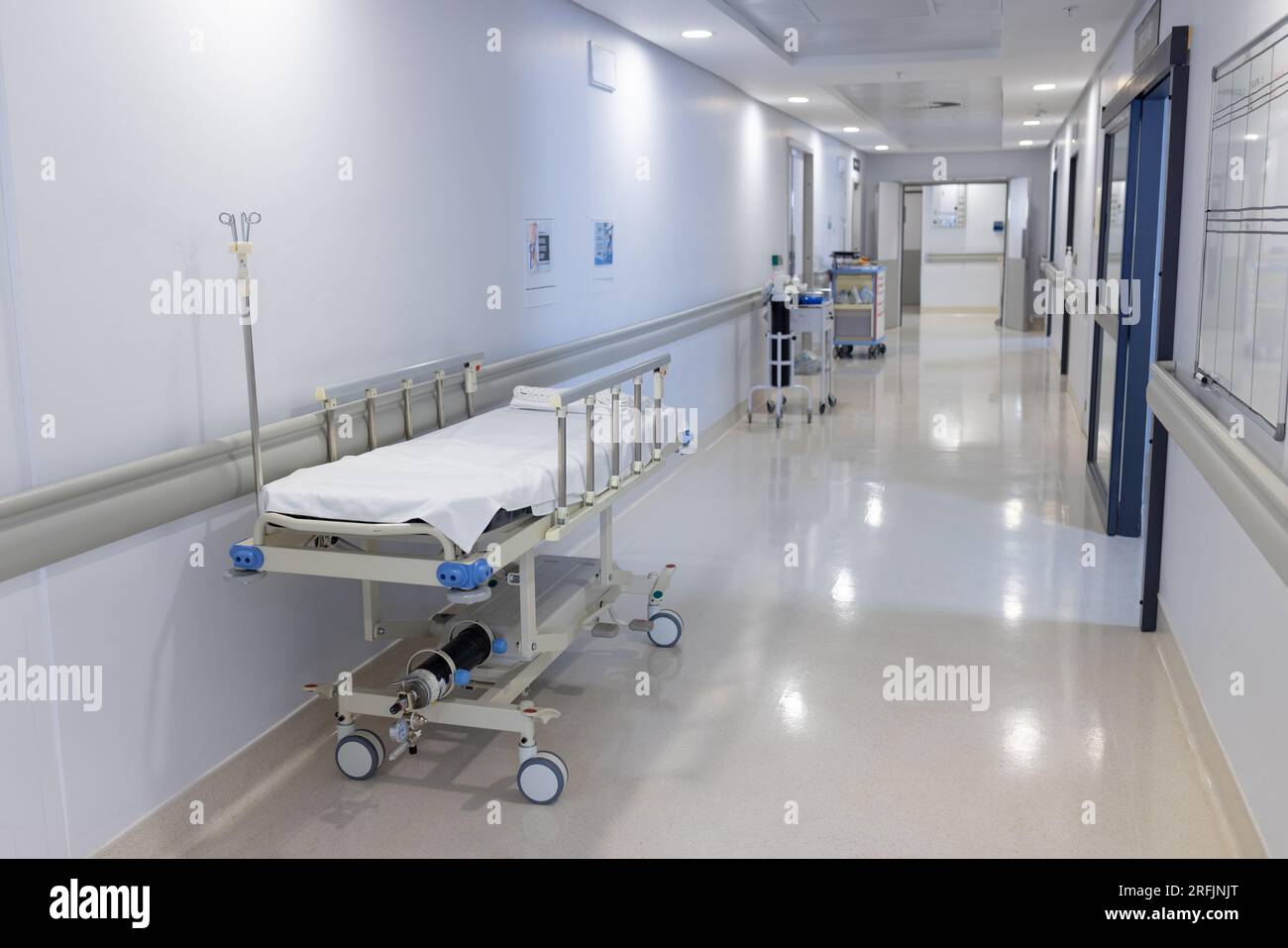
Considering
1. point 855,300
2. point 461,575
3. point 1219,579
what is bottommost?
point 1219,579

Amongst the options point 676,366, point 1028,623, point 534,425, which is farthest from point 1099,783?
point 676,366

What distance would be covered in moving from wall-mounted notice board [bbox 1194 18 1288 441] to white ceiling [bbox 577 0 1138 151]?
3251 millimetres

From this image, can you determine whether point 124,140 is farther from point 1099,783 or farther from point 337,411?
point 1099,783

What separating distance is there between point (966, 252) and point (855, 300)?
827 centimetres

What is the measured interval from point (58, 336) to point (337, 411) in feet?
3.62

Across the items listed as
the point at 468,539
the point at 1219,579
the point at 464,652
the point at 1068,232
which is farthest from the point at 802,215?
the point at 468,539

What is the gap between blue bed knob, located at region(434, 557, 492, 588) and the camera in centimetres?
286

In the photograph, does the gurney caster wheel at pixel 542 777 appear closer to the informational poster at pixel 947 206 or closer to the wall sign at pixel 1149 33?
the wall sign at pixel 1149 33

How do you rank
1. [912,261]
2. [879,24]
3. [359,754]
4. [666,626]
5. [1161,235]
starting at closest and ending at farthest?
1. [359,754]
2. [666,626]
3. [1161,235]
4. [879,24]
5. [912,261]

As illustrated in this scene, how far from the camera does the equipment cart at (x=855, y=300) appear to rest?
13.8 metres

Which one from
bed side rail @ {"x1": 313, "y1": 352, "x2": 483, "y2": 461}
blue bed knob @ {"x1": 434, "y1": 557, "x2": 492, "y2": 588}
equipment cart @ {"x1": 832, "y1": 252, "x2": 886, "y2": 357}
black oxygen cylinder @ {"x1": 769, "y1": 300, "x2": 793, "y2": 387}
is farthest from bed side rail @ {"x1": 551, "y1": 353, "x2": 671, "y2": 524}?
equipment cart @ {"x1": 832, "y1": 252, "x2": 886, "y2": 357}

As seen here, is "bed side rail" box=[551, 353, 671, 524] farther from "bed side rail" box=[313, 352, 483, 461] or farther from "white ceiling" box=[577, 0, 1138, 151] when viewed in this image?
"white ceiling" box=[577, 0, 1138, 151]

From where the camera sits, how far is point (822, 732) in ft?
12.2

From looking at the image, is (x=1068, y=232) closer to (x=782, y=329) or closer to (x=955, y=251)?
(x=782, y=329)
